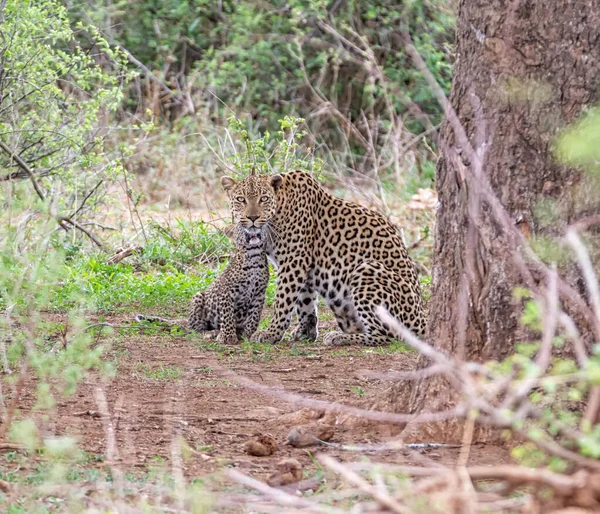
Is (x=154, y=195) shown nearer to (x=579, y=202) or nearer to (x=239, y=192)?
(x=239, y=192)

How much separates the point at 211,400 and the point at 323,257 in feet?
9.24

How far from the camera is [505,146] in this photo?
497cm

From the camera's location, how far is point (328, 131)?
17.1m

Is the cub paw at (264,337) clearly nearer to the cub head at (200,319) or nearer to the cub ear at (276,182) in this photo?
the cub head at (200,319)

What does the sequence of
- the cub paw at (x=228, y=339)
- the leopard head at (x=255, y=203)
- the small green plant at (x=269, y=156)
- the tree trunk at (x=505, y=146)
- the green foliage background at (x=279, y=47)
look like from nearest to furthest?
1. the tree trunk at (x=505, y=146)
2. the cub paw at (x=228, y=339)
3. the leopard head at (x=255, y=203)
4. the small green plant at (x=269, y=156)
5. the green foliage background at (x=279, y=47)

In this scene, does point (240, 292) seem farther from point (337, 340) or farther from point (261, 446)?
point (261, 446)

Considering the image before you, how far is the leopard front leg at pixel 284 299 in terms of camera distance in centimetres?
866

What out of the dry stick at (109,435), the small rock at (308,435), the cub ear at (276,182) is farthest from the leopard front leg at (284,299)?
the small rock at (308,435)

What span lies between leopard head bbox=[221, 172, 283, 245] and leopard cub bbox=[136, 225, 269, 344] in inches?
1.4

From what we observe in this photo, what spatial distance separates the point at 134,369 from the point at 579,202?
11.3 feet

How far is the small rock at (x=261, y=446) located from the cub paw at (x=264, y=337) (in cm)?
346

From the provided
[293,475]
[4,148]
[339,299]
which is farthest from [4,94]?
[293,475]

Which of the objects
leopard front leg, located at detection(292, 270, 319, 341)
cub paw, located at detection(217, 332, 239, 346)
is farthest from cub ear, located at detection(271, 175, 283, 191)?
cub paw, located at detection(217, 332, 239, 346)

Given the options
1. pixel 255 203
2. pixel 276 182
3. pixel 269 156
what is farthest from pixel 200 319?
pixel 269 156
